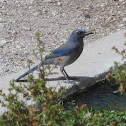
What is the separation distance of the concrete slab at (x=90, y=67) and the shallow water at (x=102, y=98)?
11 cm

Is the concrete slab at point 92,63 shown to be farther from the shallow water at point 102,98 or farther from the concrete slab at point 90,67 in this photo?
the shallow water at point 102,98

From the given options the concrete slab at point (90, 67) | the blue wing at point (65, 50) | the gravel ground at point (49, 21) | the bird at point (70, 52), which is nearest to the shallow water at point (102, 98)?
the concrete slab at point (90, 67)

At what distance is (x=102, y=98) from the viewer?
531 centimetres

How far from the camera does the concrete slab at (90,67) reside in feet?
17.8

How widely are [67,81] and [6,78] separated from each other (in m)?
0.89

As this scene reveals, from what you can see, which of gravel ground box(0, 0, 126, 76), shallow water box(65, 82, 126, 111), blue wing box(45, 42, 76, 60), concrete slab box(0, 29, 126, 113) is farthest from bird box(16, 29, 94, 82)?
gravel ground box(0, 0, 126, 76)

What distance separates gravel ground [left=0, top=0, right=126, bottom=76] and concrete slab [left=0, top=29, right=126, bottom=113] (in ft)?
1.90

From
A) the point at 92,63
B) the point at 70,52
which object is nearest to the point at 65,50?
the point at 70,52

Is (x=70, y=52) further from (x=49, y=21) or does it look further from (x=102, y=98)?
(x=49, y=21)

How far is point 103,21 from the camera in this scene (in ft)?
27.7

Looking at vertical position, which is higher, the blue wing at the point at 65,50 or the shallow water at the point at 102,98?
the blue wing at the point at 65,50

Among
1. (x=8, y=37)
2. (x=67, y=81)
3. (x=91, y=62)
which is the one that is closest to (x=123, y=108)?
(x=67, y=81)

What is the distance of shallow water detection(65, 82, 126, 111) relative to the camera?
5.08m

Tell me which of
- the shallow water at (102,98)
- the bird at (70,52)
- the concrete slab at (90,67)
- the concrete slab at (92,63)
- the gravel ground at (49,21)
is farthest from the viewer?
the gravel ground at (49,21)
